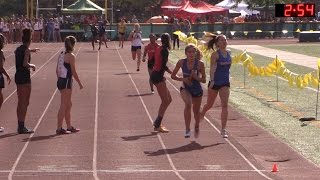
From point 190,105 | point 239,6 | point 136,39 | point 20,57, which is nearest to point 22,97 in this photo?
point 20,57

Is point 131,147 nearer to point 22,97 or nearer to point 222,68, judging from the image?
point 222,68

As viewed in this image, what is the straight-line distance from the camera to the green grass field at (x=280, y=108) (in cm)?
1620

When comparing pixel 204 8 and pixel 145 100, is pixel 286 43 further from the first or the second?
pixel 145 100

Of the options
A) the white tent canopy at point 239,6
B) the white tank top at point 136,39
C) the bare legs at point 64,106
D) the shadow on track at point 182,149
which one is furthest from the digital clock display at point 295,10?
the white tent canopy at point 239,6

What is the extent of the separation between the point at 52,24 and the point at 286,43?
48.4 feet

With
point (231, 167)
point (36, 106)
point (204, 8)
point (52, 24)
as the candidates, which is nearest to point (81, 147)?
point (231, 167)

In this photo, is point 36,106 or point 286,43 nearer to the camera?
point 36,106

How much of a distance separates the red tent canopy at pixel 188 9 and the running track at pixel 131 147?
47.9 m

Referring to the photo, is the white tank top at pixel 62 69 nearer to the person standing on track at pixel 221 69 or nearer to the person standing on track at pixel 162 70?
the person standing on track at pixel 162 70

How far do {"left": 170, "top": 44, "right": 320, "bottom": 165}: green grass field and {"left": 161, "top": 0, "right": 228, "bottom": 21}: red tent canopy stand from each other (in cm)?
3770

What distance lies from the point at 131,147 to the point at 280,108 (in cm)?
697

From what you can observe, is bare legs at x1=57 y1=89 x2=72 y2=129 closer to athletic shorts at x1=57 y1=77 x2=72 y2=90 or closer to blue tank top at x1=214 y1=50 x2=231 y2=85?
athletic shorts at x1=57 y1=77 x2=72 y2=90

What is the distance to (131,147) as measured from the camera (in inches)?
603

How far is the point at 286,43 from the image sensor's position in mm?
59438
